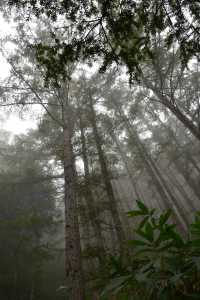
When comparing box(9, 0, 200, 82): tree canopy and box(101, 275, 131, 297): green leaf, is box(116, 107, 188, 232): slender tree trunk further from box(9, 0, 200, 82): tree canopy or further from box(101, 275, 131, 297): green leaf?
box(101, 275, 131, 297): green leaf

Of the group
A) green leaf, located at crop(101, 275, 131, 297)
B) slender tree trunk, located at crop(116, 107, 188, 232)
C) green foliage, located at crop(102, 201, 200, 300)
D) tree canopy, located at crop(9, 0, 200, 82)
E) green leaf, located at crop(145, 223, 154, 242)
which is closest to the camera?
green foliage, located at crop(102, 201, 200, 300)

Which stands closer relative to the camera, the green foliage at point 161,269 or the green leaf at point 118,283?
the green foliage at point 161,269

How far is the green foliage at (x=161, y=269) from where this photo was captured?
1.87 m

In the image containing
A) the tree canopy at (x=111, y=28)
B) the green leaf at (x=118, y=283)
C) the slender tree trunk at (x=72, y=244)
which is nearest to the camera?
the green leaf at (x=118, y=283)

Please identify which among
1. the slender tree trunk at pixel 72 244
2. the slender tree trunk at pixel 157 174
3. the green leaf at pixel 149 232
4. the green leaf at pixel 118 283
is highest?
the slender tree trunk at pixel 157 174

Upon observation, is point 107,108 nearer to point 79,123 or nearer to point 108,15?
point 79,123

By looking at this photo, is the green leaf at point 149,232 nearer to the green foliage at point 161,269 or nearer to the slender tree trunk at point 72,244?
the green foliage at point 161,269

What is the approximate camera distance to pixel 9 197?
558 inches

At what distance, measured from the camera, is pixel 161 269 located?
198cm

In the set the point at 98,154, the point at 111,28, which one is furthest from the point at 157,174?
the point at 111,28

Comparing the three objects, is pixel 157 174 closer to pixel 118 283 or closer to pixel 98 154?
pixel 98 154

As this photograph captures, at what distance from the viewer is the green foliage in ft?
6.14

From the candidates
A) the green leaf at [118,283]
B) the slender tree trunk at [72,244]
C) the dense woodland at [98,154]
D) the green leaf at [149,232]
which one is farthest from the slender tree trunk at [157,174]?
the green leaf at [118,283]

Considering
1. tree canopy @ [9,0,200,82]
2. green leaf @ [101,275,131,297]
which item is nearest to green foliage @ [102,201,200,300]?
green leaf @ [101,275,131,297]
